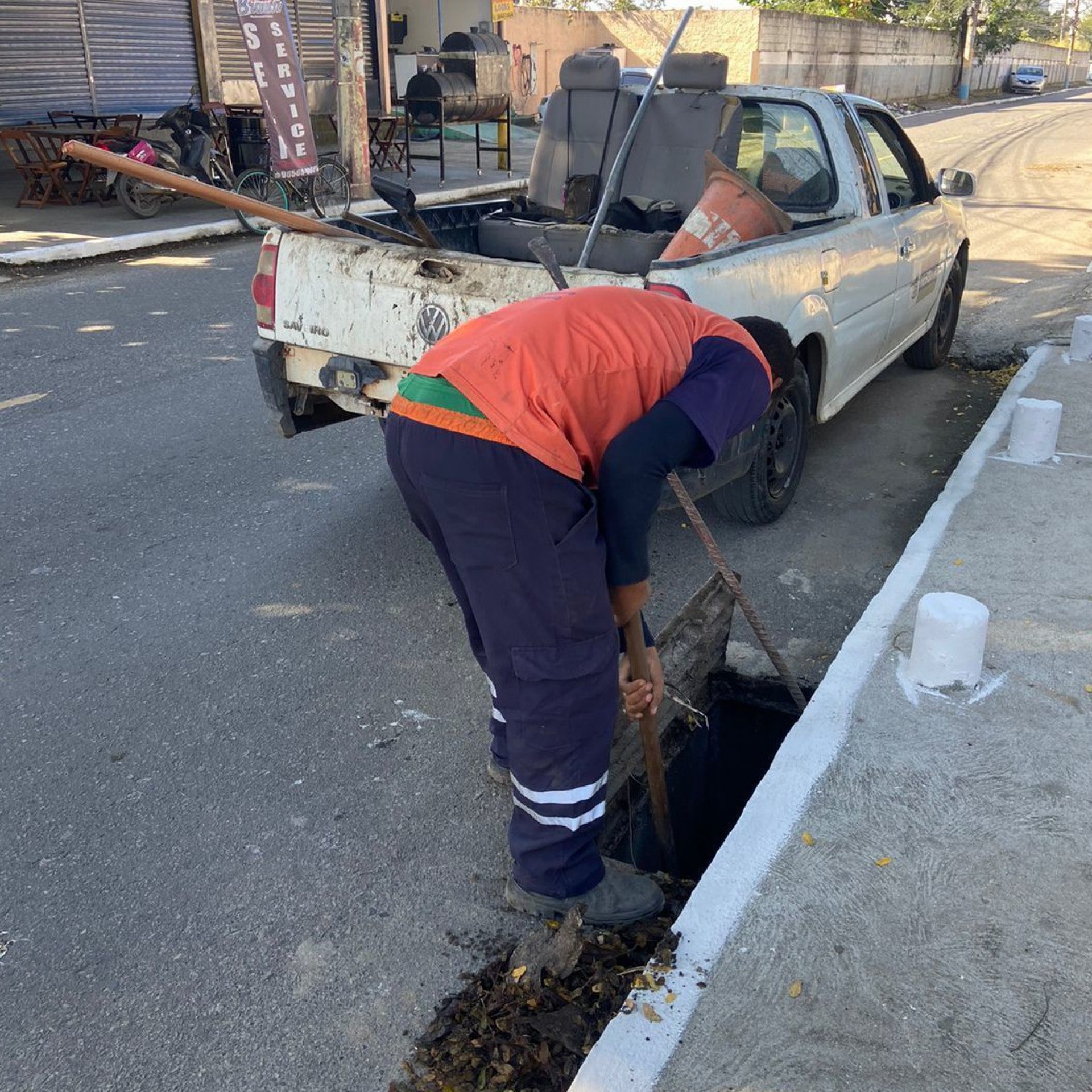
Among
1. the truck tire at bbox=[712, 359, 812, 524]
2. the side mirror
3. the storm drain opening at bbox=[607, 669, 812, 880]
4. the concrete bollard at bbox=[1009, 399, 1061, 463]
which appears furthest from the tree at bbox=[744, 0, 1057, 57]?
the storm drain opening at bbox=[607, 669, 812, 880]

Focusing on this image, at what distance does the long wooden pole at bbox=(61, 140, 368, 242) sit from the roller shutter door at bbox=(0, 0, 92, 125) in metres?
13.6

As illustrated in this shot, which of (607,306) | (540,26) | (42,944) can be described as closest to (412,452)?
(607,306)

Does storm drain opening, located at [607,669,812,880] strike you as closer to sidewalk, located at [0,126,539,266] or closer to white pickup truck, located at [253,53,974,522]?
white pickup truck, located at [253,53,974,522]

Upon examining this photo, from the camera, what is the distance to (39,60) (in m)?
15.3

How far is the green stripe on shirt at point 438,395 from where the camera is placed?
2260 mm

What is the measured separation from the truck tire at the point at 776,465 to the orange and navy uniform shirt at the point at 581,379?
230cm

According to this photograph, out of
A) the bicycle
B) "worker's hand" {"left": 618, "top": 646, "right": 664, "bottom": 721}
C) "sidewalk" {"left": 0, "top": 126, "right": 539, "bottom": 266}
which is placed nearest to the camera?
"worker's hand" {"left": 618, "top": 646, "right": 664, "bottom": 721}

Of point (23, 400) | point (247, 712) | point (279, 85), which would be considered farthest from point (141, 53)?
point (247, 712)

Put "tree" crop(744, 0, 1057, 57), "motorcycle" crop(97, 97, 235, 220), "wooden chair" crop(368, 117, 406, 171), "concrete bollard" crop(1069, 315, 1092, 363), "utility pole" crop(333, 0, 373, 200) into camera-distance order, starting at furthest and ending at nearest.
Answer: "tree" crop(744, 0, 1057, 57), "wooden chair" crop(368, 117, 406, 171), "utility pole" crop(333, 0, 373, 200), "motorcycle" crop(97, 97, 235, 220), "concrete bollard" crop(1069, 315, 1092, 363)

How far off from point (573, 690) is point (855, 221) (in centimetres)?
376

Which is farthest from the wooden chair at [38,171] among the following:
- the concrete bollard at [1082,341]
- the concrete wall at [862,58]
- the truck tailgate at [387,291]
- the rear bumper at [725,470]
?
the concrete wall at [862,58]

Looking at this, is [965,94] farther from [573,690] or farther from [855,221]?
[573,690]

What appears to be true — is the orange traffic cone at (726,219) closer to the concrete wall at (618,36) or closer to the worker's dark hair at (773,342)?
the worker's dark hair at (773,342)

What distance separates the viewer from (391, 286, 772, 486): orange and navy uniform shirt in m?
2.21
